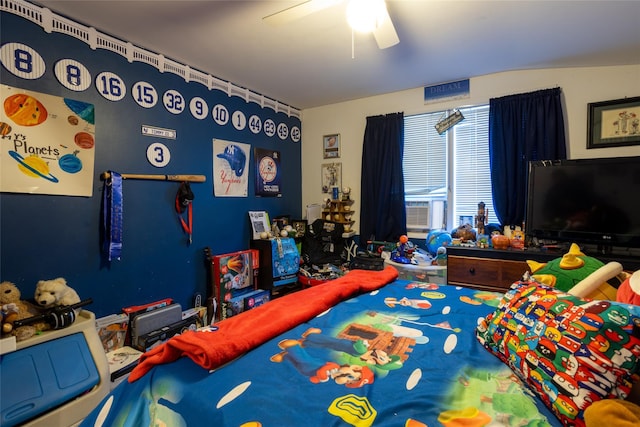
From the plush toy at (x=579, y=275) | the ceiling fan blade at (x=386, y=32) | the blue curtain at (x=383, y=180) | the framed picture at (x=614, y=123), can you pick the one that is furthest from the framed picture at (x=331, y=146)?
Answer: the plush toy at (x=579, y=275)

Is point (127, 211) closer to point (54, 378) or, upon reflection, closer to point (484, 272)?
point (54, 378)

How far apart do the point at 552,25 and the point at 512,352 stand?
2.11 metres

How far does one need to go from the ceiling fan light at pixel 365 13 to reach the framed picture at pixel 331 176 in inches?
89.6

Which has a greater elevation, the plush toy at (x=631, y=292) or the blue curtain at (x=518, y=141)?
the blue curtain at (x=518, y=141)

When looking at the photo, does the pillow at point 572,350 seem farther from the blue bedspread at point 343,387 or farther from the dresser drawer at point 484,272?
the dresser drawer at point 484,272

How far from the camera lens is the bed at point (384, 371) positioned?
2.59 feet

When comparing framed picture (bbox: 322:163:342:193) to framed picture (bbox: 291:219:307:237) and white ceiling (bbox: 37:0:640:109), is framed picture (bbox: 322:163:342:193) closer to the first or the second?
framed picture (bbox: 291:219:307:237)

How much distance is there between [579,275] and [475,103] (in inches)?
84.9

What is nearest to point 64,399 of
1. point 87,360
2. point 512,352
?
point 87,360

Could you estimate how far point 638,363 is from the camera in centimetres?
75

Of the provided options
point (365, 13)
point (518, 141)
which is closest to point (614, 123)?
point (518, 141)

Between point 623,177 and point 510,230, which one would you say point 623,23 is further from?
point 510,230

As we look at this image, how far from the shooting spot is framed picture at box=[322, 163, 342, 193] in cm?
384

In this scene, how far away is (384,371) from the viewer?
39.8 inches
